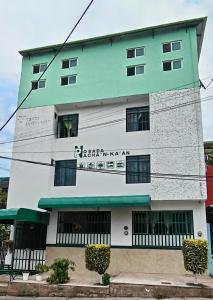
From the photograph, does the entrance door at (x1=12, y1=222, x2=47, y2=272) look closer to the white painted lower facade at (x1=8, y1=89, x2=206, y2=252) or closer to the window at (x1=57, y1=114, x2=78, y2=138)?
the white painted lower facade at (x1=8, y1=89, x2=206, y2=252)

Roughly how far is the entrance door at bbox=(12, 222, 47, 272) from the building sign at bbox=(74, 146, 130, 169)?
183 inches

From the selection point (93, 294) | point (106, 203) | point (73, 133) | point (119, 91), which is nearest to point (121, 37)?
point (119, 91)

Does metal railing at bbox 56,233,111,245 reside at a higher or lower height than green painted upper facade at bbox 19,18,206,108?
lower

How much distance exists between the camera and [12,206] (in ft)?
62.0

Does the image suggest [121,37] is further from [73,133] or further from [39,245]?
[39,245]

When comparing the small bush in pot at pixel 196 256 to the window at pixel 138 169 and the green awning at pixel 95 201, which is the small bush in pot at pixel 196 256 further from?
the window at pixel 138 169

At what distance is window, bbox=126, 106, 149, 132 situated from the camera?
18828mm

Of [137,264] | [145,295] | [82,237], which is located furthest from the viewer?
[82,237]

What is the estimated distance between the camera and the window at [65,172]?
19.2 metres

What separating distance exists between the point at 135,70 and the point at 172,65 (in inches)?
88.2

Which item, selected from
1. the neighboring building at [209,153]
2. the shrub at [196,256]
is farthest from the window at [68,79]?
the neighboring building at [209,153]

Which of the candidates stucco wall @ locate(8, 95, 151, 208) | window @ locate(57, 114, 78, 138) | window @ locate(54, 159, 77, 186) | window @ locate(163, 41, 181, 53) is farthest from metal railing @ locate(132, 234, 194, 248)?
window @ locate(163, 41, 181, 53)

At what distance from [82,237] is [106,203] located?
108 inches

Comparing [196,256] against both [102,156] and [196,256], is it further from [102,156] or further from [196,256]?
[102,156]
